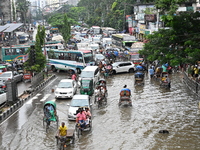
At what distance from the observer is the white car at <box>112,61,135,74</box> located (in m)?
37.3

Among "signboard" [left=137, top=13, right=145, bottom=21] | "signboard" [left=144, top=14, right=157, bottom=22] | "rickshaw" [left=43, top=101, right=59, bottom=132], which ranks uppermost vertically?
"signboard" [left=137, top=13, right=145, bottom=21]

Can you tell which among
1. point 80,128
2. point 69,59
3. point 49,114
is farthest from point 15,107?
point 69,59

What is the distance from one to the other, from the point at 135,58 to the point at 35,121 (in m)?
24.4

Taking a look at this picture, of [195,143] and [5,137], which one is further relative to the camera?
[5,137]

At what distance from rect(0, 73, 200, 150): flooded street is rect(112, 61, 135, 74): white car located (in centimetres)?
957

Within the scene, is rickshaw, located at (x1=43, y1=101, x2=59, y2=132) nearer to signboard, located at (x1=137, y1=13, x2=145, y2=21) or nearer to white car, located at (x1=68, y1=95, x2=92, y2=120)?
white car, located at (x1=68, y1=95, x2=92, y2=120)

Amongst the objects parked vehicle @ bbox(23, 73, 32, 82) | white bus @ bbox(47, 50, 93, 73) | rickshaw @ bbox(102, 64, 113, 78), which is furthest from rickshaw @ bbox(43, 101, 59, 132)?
white bus @ bbox(47, 50, 93, 73)

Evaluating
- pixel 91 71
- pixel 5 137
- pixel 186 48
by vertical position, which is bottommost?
pixel 5 137

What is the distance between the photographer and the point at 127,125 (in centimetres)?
1906

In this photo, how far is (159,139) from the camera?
1653 cm

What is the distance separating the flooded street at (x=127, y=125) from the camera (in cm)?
1602

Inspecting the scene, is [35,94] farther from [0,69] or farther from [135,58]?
[135,58]

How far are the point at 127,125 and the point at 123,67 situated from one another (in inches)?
745

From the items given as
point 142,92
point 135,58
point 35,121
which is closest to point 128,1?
point 135,58
